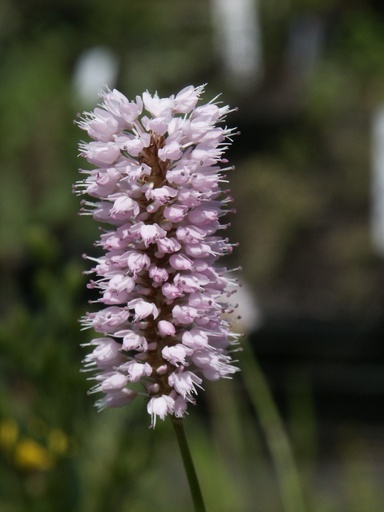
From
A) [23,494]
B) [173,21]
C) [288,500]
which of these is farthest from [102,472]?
[173,21]

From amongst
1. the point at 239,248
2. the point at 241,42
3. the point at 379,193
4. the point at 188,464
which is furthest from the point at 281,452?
the point at 241,42

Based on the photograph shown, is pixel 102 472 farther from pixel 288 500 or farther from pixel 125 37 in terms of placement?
pixel 125 37

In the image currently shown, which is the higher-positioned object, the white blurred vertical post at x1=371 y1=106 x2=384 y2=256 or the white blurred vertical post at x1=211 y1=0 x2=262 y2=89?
the white blurred vertical post at x1=211 y1=0 x2=262 y2=89

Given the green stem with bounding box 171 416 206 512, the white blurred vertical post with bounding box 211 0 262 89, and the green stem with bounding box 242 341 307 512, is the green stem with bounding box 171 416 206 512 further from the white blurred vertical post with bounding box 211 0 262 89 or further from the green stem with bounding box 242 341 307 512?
the white blurred vertical post with bounding box 211 0 262 89

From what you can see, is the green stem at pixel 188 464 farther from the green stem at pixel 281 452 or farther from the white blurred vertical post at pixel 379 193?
the white blurred vertical post at pixel 379 193

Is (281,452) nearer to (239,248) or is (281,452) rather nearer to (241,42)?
(239,248)

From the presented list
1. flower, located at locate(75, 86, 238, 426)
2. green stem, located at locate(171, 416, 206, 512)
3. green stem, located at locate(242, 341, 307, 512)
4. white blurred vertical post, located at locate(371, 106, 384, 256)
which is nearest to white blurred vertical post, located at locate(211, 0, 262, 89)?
white blurred vertical post, located at locate(371, 106, 384, 256)

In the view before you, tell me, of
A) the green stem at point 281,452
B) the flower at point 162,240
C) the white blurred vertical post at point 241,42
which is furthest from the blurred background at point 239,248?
the flower at point 162,240
